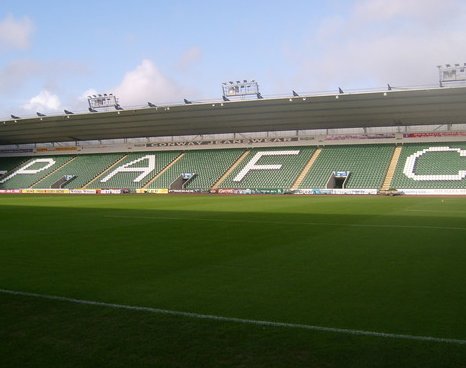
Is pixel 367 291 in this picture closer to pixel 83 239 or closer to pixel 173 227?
pixel 83 239

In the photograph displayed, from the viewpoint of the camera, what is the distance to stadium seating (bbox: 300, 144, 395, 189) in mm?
51625

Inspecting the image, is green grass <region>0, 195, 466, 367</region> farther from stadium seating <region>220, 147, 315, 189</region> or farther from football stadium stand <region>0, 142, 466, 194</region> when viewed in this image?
stadium seating <region>220, 147, 315, 189</region>

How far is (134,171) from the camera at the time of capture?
64.4 metres

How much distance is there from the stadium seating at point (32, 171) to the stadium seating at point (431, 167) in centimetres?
4742

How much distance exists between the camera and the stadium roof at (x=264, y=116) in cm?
4662

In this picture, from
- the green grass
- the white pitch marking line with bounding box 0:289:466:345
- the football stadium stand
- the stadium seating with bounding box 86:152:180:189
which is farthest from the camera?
the stadium seating with bounding box 86:152:180:189

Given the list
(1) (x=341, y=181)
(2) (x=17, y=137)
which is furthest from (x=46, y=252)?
(2) (x=17, y=137)

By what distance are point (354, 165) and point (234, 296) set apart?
48.7 meters

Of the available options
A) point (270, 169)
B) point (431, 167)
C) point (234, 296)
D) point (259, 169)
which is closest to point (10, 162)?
point (259, 169)

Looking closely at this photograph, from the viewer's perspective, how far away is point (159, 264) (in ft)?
35.7

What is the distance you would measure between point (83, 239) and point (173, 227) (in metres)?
4.25

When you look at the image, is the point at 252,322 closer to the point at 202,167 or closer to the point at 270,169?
the point at 270,169

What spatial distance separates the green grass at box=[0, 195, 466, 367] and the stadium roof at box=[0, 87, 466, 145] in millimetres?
32571

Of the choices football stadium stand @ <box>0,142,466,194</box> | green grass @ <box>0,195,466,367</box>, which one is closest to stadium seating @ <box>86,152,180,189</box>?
football stadium stand @ <box>0,142,466,194</box>
